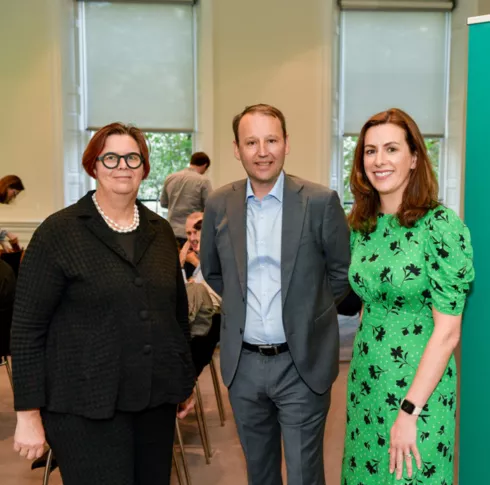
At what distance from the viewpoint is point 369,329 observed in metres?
1.97

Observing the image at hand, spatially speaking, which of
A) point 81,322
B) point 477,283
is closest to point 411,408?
point 477,283

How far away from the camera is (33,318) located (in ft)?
5.98

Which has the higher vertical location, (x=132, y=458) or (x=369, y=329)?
(x=369, y=329)

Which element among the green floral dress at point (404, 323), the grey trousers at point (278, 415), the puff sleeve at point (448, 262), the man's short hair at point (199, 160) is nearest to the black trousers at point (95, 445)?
the grey trousers at point (278, 415)

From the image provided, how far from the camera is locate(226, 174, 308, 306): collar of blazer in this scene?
221 cm

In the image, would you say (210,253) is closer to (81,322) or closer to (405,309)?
(81,322)

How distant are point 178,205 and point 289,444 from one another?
15.5 feet

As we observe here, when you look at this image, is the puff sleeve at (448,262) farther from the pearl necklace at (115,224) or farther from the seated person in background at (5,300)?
the seated person in background at (5,300)

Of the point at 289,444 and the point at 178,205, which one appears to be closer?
the point at 289,444

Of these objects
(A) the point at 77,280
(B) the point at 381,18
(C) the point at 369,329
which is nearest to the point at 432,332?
(C) the point at 369,329

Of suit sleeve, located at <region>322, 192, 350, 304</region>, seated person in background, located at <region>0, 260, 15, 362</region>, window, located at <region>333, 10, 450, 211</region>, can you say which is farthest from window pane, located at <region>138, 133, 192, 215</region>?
suit sleeve, located at <region>322, 192, 350, 304</region>

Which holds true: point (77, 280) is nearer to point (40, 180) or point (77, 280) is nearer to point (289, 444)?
point (289, 444)

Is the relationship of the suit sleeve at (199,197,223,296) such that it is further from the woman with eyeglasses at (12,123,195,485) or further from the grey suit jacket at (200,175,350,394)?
the woman with eyeglasses at (12,123,195,485)

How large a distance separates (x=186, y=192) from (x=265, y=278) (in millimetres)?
4598
